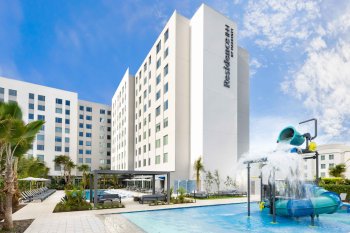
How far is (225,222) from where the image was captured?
1595cm

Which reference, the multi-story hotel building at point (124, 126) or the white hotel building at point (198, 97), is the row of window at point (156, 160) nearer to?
the white hotel building at point (198, 97)

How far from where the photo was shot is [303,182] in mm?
17359

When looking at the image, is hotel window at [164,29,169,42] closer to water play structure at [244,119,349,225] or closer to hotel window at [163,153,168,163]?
hotel window at [163,153,168,163]

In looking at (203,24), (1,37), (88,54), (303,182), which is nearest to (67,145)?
(88,54)

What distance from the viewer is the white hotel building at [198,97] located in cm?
3694

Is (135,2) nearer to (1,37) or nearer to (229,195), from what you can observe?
(1,37)

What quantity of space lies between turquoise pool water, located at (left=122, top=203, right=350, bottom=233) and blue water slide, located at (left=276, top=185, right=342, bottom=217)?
612 mm

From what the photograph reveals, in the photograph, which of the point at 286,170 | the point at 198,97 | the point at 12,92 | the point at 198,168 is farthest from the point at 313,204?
the point at 12,92

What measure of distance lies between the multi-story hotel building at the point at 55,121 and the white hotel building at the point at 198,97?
92.8ft

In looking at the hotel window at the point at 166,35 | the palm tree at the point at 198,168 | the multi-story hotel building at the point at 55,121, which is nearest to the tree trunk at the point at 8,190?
the palm tree at the point at 198,168

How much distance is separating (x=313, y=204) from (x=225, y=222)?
4794mm

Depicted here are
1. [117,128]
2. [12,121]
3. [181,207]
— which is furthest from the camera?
[117,128]

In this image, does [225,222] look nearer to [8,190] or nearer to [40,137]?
[8,190]

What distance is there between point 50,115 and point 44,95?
4.60 meters
